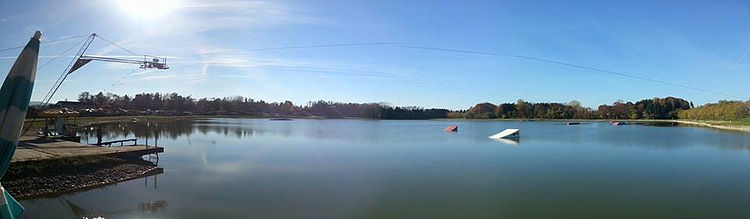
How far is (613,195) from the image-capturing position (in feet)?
45.0

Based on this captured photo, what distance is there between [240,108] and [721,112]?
123 meters

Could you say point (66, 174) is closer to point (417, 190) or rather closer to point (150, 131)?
point (417, 190)

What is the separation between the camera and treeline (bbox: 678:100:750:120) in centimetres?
8731

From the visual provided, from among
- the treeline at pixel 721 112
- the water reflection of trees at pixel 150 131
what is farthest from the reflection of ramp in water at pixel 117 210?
the treeline at pixel 721 112

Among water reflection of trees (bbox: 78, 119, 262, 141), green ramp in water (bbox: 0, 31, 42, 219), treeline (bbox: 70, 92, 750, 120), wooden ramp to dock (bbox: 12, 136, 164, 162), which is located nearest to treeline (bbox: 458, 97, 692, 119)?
treeline (bbox: 70, 92, 750, 120)

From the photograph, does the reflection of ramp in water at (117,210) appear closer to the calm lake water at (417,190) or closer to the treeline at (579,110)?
the calm lake water at (417,190)

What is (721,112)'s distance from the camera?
9669 cm

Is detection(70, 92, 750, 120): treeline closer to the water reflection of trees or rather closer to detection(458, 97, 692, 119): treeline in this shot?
detection(458, 97, 692, 119): treeline

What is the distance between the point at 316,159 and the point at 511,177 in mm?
10579

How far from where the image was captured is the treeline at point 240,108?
104 meters

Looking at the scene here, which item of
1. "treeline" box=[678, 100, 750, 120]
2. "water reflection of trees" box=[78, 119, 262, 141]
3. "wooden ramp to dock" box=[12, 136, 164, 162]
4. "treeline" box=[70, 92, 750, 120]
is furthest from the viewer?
"treeline" box=[70, 92, 750, 120]

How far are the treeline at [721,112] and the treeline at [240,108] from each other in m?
73.8

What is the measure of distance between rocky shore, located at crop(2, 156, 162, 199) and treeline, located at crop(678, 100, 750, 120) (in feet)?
353

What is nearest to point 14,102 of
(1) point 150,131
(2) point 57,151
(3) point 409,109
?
(2) point 57,151
